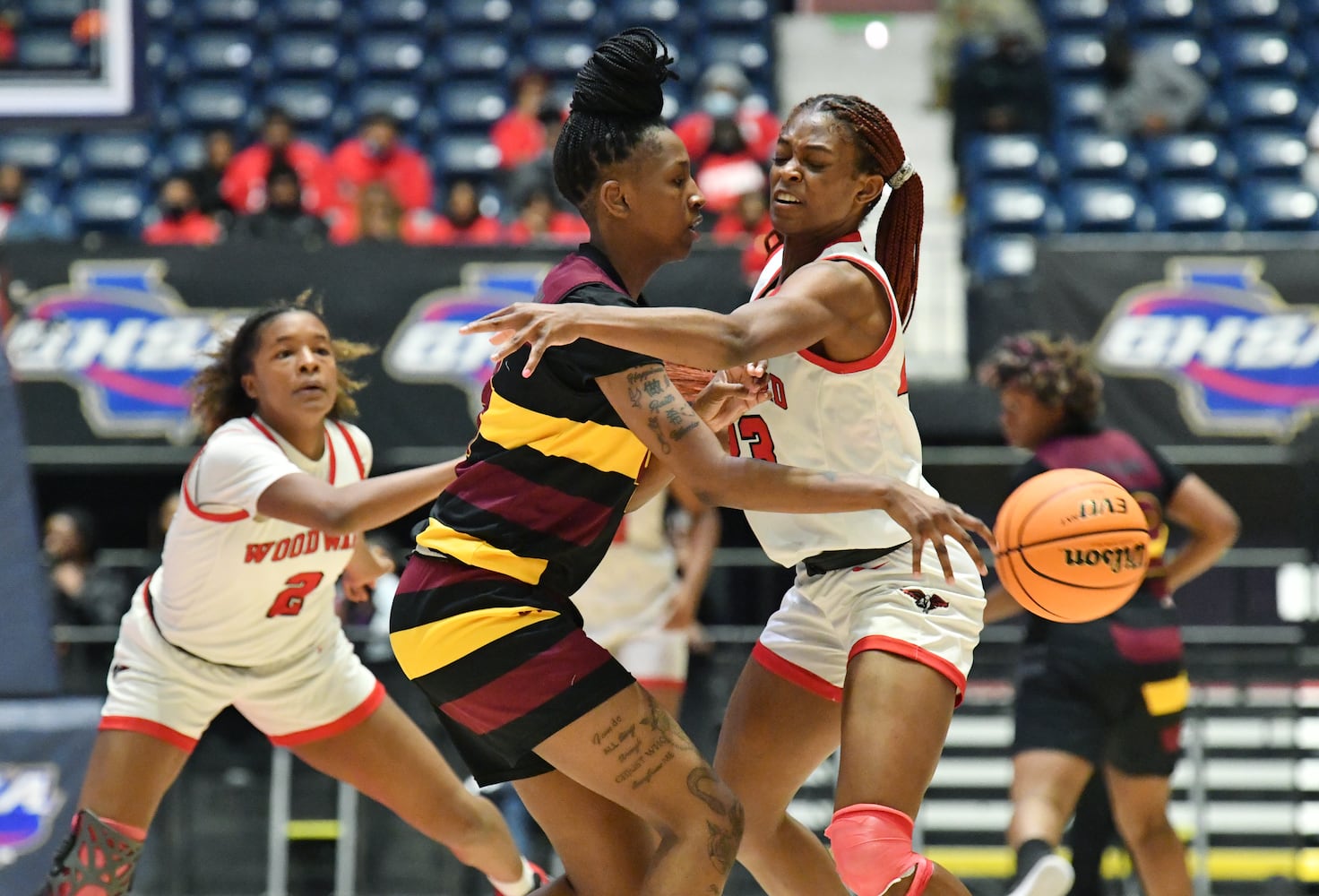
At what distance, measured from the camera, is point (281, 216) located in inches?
403

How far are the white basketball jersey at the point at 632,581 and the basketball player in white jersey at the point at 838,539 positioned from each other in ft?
8.92

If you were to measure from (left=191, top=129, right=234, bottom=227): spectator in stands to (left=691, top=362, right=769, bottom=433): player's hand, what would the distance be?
740 centimetres

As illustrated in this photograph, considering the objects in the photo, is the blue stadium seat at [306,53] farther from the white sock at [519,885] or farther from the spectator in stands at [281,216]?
the white sock at [519,885]

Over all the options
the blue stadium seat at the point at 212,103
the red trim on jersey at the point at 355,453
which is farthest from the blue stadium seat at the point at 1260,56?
the red trim on jersey at the point at 355,453

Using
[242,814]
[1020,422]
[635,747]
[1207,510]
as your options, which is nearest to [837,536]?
[635,747]

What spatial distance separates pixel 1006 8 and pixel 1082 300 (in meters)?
4.84

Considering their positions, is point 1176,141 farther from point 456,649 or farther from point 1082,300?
point 456,649

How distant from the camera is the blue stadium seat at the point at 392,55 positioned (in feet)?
44.5

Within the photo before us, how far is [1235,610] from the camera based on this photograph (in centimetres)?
912

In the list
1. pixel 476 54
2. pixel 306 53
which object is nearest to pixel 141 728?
pixel 476 54

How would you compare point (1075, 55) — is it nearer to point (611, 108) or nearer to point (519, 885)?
point (519, 885)

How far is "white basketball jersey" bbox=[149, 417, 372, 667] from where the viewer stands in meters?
4.78

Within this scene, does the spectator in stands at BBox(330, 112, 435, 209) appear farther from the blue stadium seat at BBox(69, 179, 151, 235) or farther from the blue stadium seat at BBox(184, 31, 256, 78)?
the blue stadium seat at BBox(184, 31, 256, 78)

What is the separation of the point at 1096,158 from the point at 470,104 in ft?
16.0
